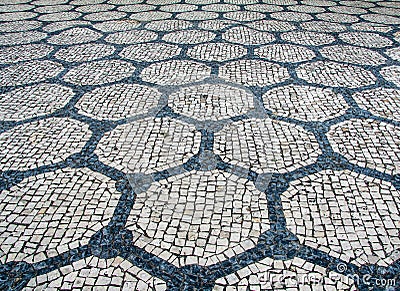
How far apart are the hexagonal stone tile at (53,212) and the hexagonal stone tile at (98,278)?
8cm

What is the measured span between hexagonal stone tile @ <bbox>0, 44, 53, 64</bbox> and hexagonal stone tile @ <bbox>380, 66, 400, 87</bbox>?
2110 millimetres

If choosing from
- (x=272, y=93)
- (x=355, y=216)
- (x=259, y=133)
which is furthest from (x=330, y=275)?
(x=272, y=93)

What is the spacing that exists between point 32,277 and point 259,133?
3.25ft

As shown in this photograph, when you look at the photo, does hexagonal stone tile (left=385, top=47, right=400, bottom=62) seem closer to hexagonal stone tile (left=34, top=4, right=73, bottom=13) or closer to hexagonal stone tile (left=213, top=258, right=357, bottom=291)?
hexagonal stone tile (left=213, top=258, right=357, bottom=291)

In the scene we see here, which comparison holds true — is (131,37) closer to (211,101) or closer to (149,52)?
(149,52)

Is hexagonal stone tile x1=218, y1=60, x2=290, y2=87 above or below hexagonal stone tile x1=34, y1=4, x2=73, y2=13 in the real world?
above

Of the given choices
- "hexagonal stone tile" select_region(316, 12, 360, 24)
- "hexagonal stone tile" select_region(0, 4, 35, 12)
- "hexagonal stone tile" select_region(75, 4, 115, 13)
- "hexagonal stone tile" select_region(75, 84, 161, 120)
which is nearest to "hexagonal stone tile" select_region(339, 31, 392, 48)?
"hexagonal stone tile" select_region(316, 12, 360, 24)

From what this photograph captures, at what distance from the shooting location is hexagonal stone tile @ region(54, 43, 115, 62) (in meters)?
2.38

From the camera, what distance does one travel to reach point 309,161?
1.38 m

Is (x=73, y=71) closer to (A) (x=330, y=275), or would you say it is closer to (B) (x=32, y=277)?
(B) (x=32, y=277)

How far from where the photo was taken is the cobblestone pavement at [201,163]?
0.99 metres

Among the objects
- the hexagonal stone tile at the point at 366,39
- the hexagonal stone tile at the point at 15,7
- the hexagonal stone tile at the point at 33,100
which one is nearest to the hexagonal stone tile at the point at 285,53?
the hexagonal stone tile at the point at 366,39

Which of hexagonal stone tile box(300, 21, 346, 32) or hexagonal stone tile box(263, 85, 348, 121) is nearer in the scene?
hexagonal stone tile box(263, 85, 348, 121)

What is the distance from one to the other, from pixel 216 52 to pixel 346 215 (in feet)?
5.13
